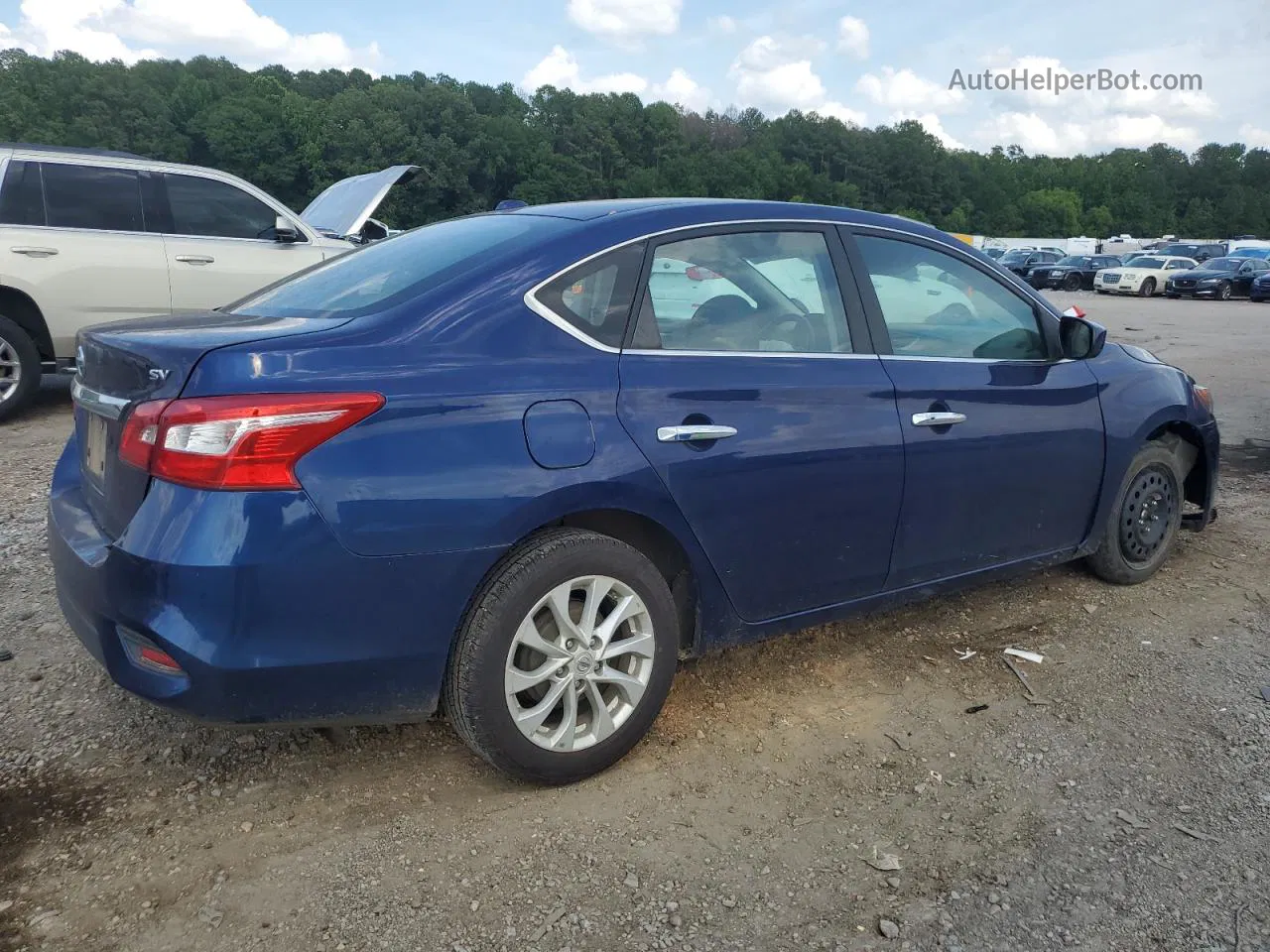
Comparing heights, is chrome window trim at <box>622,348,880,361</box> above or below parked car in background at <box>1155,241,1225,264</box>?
below

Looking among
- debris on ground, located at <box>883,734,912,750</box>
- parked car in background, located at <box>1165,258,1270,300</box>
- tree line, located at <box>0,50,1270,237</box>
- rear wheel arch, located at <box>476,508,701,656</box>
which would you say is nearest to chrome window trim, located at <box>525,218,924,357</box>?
rear wheel arch, located at <box>476,508,701,656</box>

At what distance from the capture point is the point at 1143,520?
4.39m

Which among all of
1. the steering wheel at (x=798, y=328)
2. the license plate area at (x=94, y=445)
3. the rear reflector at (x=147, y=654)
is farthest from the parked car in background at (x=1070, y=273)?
the rear reflector at (x=147, y=654)

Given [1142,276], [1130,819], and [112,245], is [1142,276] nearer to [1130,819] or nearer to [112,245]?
[112,245]


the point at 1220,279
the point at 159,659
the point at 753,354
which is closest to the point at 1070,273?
the point at 1220,279

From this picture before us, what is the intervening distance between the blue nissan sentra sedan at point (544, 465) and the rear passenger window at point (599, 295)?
0.01 m

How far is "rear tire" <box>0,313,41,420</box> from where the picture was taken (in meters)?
6.95

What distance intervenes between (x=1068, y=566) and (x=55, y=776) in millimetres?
4109

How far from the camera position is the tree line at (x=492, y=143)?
A: 70750 mm

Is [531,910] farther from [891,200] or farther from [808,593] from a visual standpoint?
[891,200]

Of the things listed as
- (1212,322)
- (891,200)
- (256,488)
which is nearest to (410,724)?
(256,488)

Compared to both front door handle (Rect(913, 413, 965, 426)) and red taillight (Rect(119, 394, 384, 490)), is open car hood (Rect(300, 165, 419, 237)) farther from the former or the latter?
red taillight (Rect(119, 394, 384, 490))

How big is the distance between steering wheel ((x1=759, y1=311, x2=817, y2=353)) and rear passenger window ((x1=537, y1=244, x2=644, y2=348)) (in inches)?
19.3

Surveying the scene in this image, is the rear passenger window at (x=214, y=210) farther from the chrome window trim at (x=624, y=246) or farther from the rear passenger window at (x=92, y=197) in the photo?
the chrome window trim at (x=624, y=246)
